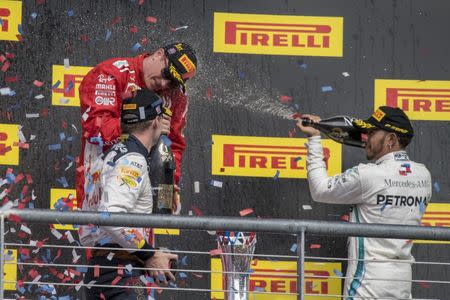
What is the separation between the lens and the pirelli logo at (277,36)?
22.5ft

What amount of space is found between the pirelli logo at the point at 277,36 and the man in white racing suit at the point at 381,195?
0.75 m

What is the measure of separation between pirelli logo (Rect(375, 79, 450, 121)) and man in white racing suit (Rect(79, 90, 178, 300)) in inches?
69.5

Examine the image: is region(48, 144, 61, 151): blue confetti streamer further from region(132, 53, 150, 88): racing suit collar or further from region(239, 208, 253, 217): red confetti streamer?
region(239, 208, 253, 217): red confetti streamer

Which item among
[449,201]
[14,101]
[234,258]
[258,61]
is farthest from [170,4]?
[449,201]

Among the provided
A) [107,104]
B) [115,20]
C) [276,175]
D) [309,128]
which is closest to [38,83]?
[115,20]

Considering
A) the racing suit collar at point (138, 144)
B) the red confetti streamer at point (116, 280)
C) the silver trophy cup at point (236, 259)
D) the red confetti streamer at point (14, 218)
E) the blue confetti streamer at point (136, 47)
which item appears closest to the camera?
the red confetti streamer at point (14, 218)

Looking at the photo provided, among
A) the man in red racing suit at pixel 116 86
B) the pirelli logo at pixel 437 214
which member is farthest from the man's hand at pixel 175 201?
the pirelli logo at pixel 437 214

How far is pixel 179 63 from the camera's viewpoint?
611 centimetres

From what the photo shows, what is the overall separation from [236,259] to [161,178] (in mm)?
810

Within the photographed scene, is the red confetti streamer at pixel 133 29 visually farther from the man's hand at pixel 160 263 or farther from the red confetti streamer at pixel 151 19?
the man's hand at pixel 160 263

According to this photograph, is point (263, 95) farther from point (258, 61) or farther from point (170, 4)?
point (170, 4)

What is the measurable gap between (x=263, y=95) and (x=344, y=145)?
55 centimetres

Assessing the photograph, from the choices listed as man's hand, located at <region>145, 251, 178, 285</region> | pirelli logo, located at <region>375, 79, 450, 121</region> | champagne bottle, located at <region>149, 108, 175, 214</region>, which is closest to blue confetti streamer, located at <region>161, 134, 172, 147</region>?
champagne bottle, located at <region>149, 108, 175, 214</region>

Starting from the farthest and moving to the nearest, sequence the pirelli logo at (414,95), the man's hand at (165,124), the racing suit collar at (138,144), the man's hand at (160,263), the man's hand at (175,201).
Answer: the pirelli logo at (414,95) → the man's hand at (175,201) → the man's hand at (165,124) → the racing suit collar at (138,144) → the man's hand at (160,263)
